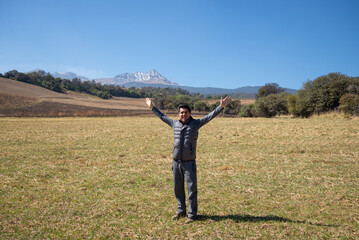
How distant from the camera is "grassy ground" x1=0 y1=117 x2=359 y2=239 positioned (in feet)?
17.3

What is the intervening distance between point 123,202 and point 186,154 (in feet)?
9.25

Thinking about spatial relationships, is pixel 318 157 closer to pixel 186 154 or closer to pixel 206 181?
pixel 206 181

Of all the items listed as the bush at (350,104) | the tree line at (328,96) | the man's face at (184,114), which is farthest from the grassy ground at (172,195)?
the tree line at (328,96)

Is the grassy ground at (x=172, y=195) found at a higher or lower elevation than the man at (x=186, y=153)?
lower

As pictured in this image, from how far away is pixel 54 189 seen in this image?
7.97 m

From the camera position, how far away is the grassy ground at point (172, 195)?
5.26m

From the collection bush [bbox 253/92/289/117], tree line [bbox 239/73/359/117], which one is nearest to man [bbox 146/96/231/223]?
tree line [bbox 239/73/359/117]

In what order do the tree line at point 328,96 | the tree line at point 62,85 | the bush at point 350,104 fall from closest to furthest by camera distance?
the bush at point 350,104 < the tree line at point 328,96 < the tree line at point 62,85

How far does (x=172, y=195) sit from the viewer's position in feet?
24.4

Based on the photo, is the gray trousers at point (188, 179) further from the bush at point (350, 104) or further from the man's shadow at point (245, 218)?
the bush at point (350, 104)

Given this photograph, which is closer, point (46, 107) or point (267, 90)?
point (46, 107)

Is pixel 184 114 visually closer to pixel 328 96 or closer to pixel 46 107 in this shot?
pixel 328 96

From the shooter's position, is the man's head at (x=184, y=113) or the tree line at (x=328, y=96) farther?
the tree line at (x=328, y=96)

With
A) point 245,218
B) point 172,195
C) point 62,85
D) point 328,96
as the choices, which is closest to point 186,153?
point 245,218
